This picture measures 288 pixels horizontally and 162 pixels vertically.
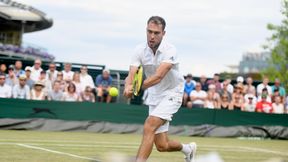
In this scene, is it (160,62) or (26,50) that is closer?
(160,62)

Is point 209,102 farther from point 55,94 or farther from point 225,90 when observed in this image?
point 55,94

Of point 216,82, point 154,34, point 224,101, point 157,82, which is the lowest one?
point 224,101

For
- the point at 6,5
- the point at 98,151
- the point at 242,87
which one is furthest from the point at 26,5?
the point at 98,151

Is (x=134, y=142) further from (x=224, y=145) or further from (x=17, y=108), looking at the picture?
(x=17, y=108)

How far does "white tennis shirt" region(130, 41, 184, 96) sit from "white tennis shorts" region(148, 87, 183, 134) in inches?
2.7

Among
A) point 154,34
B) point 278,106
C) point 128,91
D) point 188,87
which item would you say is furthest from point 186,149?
point 278,106

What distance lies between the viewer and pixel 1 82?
18844mm

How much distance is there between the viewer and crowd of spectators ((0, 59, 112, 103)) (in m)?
19.2

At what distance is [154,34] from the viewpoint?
9.16 metres

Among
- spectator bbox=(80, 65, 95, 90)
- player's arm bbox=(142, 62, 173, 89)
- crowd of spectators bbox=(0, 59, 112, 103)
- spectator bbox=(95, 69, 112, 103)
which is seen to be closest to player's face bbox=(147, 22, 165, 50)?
player's arm bbox=(142, 62, 173, 89)

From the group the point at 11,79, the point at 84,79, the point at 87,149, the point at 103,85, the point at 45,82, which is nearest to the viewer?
the point at 87,149

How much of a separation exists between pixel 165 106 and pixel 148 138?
1.88 ft

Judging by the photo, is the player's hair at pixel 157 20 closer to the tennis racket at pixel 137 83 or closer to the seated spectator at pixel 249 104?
the tennis racket at pixel 137 83

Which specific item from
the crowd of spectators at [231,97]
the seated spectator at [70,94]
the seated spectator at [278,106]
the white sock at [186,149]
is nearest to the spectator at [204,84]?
the crowd of spectators at [231,97]
